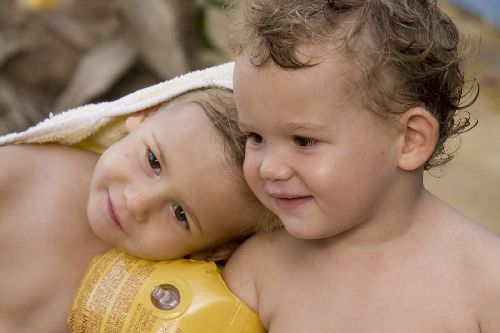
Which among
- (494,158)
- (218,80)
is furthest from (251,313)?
(494,158)

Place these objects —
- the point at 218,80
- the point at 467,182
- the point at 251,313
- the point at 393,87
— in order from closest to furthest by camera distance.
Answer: the point at 393,87
the point at 251,313
the point at 218,80
the point at 467,182

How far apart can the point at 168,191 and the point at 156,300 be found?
12.7 inches

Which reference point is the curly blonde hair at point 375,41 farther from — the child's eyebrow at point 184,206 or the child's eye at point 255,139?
the child's eyebrow at point 184,206

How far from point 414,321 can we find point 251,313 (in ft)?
1.72

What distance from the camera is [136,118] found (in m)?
3.25

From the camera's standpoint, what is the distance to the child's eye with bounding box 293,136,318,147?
2.46 meters

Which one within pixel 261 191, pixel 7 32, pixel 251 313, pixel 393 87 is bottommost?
pixel 7 32

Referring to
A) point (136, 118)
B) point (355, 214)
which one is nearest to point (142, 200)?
point (136, 118)

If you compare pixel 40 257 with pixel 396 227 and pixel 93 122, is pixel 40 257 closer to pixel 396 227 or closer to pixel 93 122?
pixel 93 122

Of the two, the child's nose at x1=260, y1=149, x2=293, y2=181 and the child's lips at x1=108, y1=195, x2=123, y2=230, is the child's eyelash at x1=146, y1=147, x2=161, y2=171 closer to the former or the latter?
the child's lips at x1=108, y1=195, x2=123, y2=230

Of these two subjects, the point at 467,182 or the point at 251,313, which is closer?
the point at 251,313

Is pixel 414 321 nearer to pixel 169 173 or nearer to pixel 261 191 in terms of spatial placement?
pixel 261 191

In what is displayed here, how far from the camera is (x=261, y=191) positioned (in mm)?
2602

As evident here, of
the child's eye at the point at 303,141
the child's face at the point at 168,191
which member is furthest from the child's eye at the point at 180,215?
the child's eye at the point at 303,141
